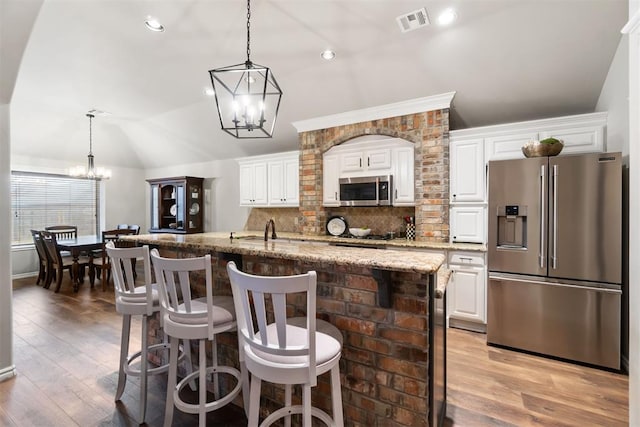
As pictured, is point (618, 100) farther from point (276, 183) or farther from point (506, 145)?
point (276, 183)

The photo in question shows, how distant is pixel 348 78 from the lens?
11.5 ft

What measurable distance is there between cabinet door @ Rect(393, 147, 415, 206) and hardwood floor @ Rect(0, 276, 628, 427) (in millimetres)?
1675

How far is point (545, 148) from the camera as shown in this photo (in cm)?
272

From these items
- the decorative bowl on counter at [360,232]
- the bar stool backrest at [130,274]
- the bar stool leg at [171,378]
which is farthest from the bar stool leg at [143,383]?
the decorative bowl on counter at [360,232]

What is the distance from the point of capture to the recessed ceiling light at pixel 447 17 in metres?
2.51

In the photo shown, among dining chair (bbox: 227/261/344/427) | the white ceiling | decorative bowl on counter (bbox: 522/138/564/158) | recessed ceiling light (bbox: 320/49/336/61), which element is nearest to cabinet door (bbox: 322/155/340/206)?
the white ceiling

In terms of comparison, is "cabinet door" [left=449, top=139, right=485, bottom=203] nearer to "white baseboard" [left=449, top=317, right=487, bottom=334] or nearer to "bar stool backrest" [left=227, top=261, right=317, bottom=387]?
"white baseboard" [left=449, top=317, right=487, bottom=334]

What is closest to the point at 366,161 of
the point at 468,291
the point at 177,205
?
the point at 468,291

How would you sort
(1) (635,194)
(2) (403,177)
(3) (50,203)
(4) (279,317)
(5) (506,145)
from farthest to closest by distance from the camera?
(3) (50,203), (2) (403,177), (5) (506,145), (1) (635,194), (4) (279,317)

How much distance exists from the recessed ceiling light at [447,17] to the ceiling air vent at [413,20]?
0.12 metres

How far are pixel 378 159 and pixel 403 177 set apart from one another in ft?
1.38

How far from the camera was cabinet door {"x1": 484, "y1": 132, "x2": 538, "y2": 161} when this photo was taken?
3.17 meters

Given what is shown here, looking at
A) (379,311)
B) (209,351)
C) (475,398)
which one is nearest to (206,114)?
(209,351)

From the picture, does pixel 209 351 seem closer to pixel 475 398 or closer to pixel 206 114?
pixel 475 398
